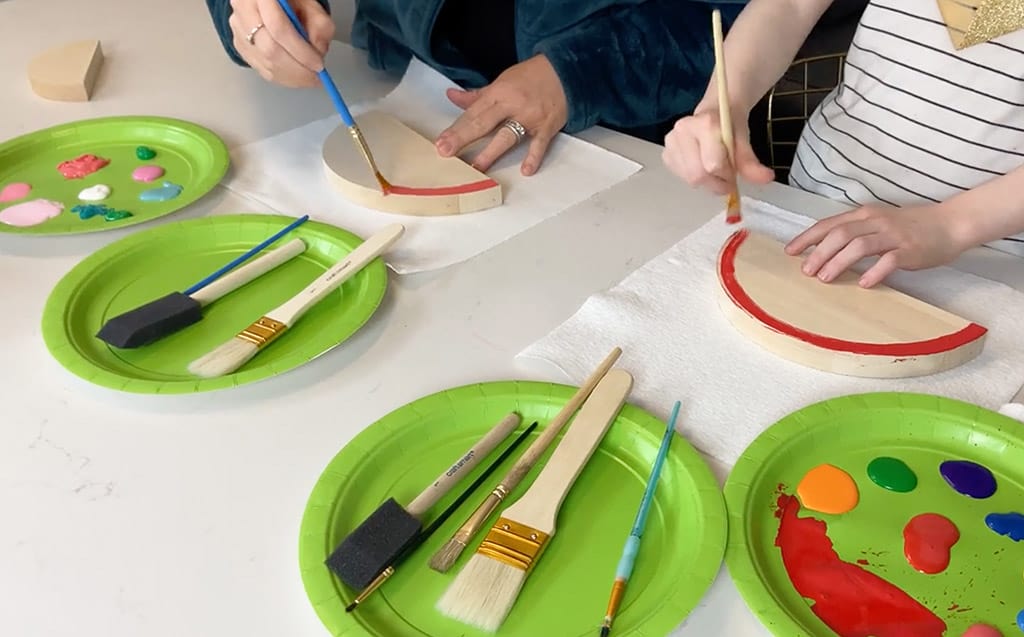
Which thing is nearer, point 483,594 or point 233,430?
point 483,594

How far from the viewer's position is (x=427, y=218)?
2.65ft

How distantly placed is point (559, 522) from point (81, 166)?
63 cm

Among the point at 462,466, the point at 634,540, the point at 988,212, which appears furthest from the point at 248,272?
the point at 988,212

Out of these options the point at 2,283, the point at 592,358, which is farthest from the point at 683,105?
the point at 2,283

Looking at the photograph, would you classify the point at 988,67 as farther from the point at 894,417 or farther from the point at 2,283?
the point at 2,283

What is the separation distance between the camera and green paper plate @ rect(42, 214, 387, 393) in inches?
24.5

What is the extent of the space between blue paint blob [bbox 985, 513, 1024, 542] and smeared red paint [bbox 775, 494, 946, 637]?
80 millimetres

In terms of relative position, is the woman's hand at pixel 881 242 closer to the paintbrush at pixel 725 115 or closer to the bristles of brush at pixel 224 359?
the paintbrush at pixel 725 115

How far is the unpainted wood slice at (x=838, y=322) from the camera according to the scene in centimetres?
61

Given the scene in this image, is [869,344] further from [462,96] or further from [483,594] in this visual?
[462,96]

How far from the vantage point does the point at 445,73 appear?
102cm

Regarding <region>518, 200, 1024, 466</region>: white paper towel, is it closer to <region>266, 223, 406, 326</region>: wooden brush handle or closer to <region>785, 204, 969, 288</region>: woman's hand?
<region>785, 204, 969, 288</region>: woman's hand

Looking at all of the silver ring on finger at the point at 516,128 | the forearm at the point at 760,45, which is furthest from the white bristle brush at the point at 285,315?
the forearm at the point at 760,45

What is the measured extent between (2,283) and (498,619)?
0.52 m
